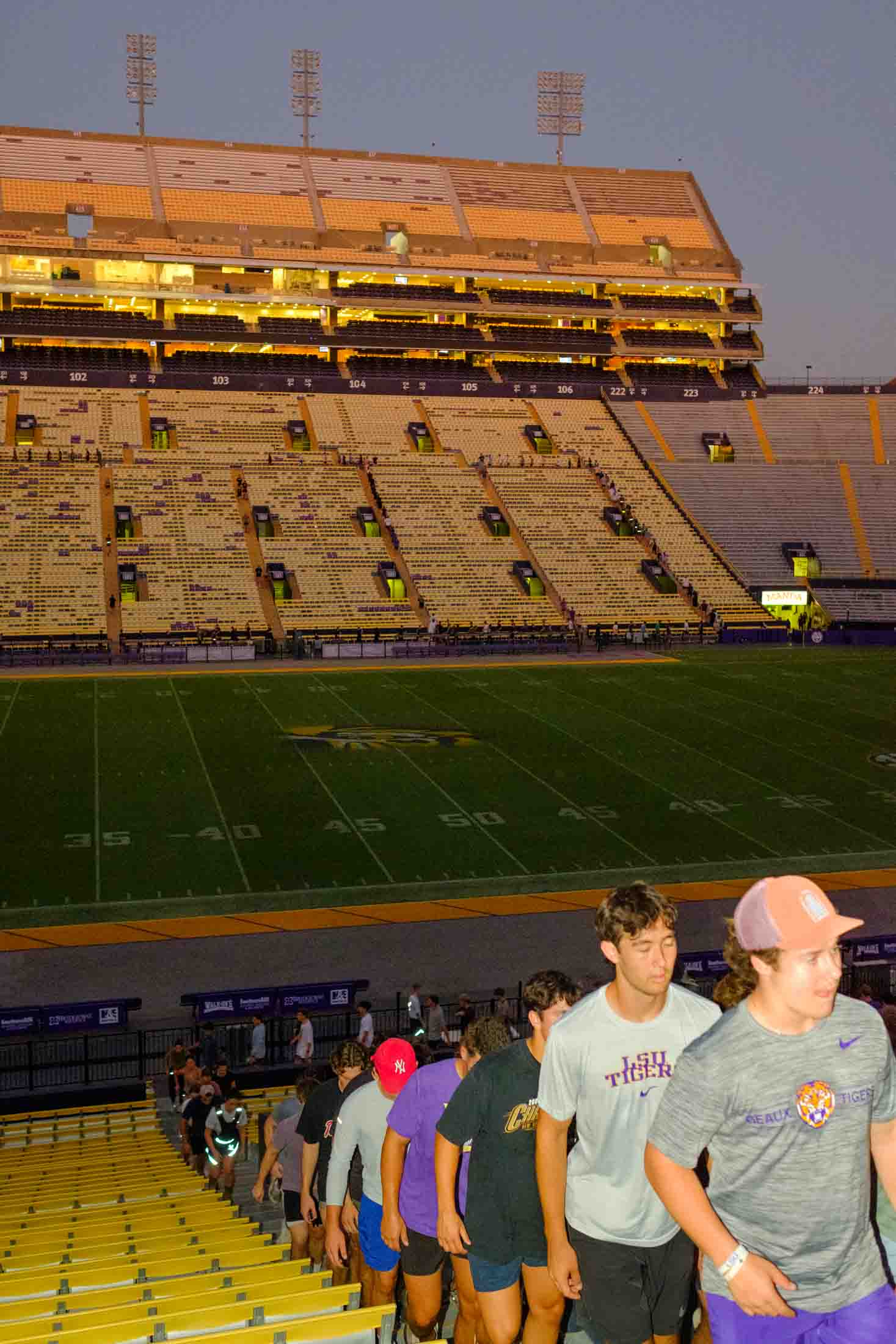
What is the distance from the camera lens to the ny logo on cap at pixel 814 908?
11.6 feet

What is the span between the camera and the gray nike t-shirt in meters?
3.64

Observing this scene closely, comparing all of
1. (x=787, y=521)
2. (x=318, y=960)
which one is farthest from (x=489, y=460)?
(x=318, y=960)

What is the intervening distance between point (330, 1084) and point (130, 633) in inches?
1572

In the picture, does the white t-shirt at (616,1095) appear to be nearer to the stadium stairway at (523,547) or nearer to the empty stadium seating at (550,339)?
the stadium stairway at (523,547)

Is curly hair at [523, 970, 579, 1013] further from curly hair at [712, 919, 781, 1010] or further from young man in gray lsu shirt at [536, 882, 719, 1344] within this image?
curly hair at [712, 919, 781, 1010]

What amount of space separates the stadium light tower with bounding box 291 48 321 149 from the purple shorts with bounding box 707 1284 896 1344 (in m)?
84.8

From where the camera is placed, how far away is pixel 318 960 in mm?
18031

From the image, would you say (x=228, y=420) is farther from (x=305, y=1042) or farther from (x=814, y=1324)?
(x=814, y=1324)

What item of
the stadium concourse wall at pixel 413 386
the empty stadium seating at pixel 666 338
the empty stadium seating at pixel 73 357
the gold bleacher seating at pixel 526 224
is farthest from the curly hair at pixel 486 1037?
the gold bleacher seating at pixel 526 224

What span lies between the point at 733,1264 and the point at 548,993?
1.49m

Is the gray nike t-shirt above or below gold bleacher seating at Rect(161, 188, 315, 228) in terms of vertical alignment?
below

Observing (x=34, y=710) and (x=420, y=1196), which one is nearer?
(x=420, y=1196)

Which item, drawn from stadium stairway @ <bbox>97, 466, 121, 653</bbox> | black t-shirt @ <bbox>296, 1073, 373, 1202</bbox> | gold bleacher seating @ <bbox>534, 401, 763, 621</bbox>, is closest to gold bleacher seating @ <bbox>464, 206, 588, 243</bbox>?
gold bleacher seating @ <bbox>534, 401, 763, 621</bbox>

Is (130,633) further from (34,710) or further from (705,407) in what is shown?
(705,407)
